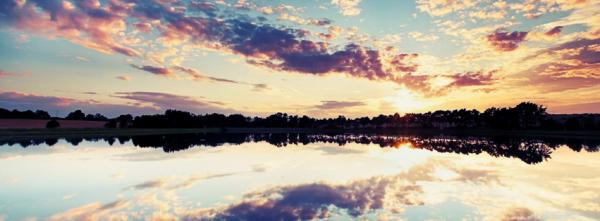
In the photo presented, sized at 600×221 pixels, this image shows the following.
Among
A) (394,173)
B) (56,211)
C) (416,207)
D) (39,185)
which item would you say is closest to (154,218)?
(56,211)

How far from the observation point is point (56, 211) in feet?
49.5

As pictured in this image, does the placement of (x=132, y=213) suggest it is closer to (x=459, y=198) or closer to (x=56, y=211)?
(x=56, y=211)

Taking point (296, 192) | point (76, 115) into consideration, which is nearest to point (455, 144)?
point (296, 192)

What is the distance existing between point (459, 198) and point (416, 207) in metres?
3.24

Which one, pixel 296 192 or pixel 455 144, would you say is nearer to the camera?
pixel 296 192

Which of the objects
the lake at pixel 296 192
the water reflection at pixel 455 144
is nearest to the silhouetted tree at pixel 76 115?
the water reflection at pixel 455 144

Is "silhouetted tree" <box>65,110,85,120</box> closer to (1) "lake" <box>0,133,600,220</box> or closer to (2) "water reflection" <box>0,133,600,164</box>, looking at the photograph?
(2) "water reflection" <box>0,133,600,164</box>

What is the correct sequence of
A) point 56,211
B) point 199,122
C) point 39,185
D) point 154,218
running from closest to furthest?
point 154,218 < point 56,211 < point 39,185 < point 199,122

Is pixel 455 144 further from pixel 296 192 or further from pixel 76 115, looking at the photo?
pixel 76 115

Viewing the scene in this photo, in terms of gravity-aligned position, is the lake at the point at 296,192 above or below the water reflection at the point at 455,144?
below

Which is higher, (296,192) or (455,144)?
(455,144)

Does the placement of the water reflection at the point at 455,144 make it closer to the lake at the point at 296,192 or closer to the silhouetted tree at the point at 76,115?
the lake at the point at 296,192

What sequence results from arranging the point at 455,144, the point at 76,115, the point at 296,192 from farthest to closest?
the point at 76,115 → the point at 455,144 → the point at 296,192

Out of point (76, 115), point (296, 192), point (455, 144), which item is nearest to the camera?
point (296, 192)
